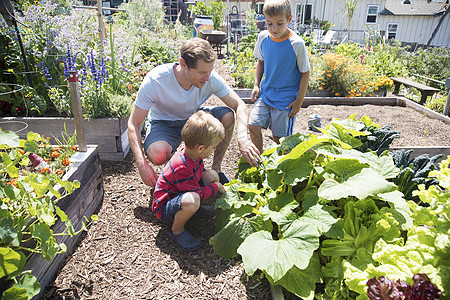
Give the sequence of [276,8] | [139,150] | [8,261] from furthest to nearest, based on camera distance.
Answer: [276,8], [139,150], [8,261]

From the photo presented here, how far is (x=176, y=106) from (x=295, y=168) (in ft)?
3.73

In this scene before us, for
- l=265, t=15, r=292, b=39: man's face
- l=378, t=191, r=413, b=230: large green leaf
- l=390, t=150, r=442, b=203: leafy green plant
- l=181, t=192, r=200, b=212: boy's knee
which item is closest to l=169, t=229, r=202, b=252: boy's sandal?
l=181, t=192, r=200, b=212: boy's knee

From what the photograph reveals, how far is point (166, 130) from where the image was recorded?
251cm

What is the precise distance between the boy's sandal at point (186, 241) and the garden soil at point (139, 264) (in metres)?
0.04

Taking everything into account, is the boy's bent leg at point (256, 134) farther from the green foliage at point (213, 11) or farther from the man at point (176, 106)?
the green foliage at point (213, 11)

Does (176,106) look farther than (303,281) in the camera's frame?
Yes

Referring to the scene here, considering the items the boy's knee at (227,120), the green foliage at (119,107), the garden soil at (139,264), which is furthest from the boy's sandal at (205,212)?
the green foliage at (119,107)

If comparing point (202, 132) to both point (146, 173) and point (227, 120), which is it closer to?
point (146, 173)

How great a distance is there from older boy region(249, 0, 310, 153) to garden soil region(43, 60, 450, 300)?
952mm

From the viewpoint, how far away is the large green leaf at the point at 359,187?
150 centimetres

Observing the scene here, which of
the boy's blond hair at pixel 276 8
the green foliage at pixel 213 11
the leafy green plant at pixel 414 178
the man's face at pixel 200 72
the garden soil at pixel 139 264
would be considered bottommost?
the garden soil at pixel 139 264

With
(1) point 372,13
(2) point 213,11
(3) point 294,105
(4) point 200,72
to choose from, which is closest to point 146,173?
(4) point 200,72

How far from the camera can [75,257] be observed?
5.98ft

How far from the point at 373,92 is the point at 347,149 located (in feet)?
15.3
